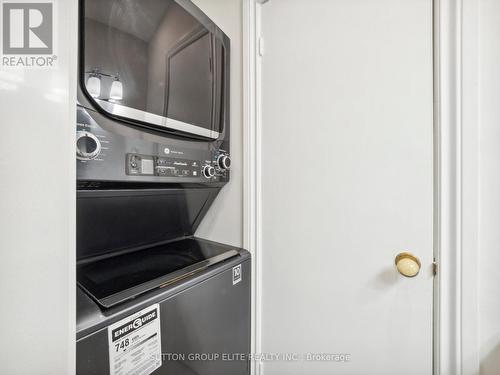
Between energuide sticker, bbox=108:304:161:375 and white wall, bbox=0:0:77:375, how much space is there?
0.61 feet

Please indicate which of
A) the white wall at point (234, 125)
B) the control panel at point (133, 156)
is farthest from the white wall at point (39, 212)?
the white wall at point (234, 125)

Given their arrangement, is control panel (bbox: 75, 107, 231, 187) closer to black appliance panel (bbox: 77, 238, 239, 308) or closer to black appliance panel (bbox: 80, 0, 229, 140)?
black appliance panel (bbox: 80, 0, 229, 140)

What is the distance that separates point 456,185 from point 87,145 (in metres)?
1.20

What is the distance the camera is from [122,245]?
3.41 ft

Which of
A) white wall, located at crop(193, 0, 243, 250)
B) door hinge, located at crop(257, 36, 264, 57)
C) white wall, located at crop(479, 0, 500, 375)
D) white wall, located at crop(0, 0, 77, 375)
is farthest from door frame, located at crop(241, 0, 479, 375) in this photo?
white wall, located at crop(0, 0, 77, 375)

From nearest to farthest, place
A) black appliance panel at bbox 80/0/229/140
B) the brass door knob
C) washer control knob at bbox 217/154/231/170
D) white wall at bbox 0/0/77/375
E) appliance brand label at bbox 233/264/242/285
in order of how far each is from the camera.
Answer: white wall at bbox 0/0/77/375 < black appliance panel at bbox 80/0/229/140 < the brass door knob < appliance brand label at bbox 233/264/242/285 < washer control knob at bbox 217/154/231/170

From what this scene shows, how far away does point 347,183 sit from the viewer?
0.94 m

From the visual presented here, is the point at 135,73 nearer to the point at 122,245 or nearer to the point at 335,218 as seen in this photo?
the point at 122,245

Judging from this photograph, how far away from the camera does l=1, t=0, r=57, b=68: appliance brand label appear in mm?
370

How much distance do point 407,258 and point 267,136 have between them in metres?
0.80

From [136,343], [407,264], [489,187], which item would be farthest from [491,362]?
[136,343]

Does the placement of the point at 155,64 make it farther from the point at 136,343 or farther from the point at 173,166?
A: the point at 136,343

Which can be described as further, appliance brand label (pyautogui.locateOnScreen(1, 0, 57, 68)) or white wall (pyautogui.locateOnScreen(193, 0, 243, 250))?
white wall (pyautogui.locateOnScreen(193, 0, 243, 250))

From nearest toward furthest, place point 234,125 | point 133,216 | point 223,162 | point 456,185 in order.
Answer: point 456,185
point 133,216
point 223,162
point 234,125
